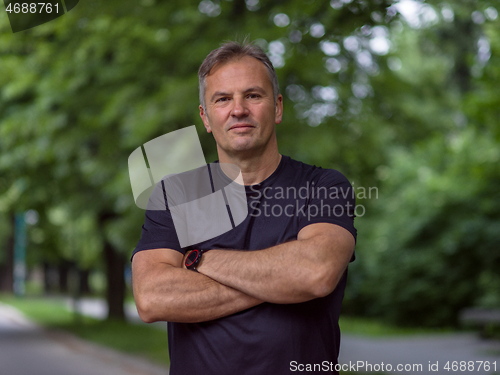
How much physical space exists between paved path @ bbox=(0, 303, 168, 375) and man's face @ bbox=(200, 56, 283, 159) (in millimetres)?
9883

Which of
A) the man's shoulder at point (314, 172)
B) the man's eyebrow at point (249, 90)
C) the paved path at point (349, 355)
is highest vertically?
the paved path at point (349, 355)

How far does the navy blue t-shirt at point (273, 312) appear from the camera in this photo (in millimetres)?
2754

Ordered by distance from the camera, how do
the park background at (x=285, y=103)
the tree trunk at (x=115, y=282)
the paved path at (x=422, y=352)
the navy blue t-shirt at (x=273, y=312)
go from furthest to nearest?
the tree trunk at (x=115, y=282) → the paved path at (x=422, y=352) → the park background at (x=285, y=103) → the navy blue t-shirt at (x=273, y=312)

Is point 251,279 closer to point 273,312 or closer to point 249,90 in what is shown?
point 273,312

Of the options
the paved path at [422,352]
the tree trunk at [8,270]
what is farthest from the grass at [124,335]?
the tree trunk at [8,270]

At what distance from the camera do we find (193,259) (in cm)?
302

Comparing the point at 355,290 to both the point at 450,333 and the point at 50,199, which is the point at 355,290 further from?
the point at 50,199

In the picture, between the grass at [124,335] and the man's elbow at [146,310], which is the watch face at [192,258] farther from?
the grass at [124,335]

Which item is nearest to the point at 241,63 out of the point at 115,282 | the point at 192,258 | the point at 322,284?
the point at 192,258

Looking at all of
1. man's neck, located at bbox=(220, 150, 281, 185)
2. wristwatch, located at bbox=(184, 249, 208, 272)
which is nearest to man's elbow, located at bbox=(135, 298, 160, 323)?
wristwatch, located at bbox=(184, 249, 208, 272)

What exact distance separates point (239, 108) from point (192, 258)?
0.58 metres

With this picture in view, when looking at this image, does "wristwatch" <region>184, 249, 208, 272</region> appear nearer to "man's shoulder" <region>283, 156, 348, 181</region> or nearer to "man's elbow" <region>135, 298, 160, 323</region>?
"man's elbow" <region>135, 298, 160, 323</region>

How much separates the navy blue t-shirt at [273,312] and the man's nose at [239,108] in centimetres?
24

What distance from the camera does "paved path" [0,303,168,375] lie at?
527 inches
